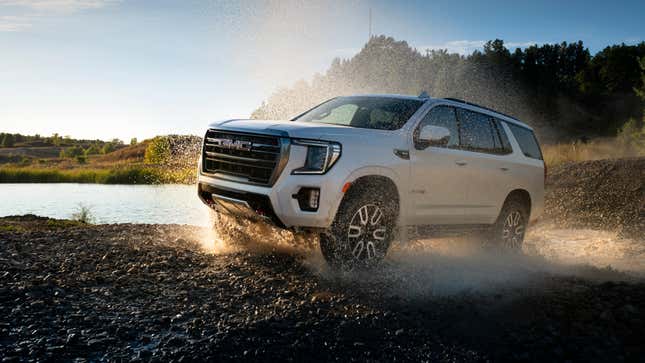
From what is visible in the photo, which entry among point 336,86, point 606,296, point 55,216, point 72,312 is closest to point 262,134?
point 72,312

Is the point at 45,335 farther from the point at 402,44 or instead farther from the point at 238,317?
the point at 402,44

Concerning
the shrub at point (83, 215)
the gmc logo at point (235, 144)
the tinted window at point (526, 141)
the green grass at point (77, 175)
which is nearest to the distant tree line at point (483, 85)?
the green grass at point (77, 175)

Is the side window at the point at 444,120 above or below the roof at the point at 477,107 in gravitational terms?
below

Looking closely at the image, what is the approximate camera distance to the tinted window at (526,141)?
8555 millimetres

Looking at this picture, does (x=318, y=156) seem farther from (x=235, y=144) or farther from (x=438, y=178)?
(x=438, y=178)

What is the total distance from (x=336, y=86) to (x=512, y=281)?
4621 cm

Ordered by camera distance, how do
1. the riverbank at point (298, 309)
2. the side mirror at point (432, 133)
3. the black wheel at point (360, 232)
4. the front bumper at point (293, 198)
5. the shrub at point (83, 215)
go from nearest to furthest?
the riverbank at point (298, 309)
the front bumper at point (293, 198)
the black wheel at point (360, 232)
the side mirror at point (432, 133)
the shrub at point (83, 215)

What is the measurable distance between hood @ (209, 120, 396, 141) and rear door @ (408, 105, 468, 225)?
1.88 feet

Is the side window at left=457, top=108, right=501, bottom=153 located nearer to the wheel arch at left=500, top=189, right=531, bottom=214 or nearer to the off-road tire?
the wheel arch at left=500, top=189, right=531, bottom=214

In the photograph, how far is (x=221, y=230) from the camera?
7.42 meters

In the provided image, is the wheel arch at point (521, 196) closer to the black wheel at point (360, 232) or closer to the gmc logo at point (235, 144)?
the black wheel at point (360, 232)

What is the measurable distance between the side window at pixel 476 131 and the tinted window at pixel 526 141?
683 millimetres

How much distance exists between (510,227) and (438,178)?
7.09 ft

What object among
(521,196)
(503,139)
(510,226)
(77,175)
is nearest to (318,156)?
(503,139)
